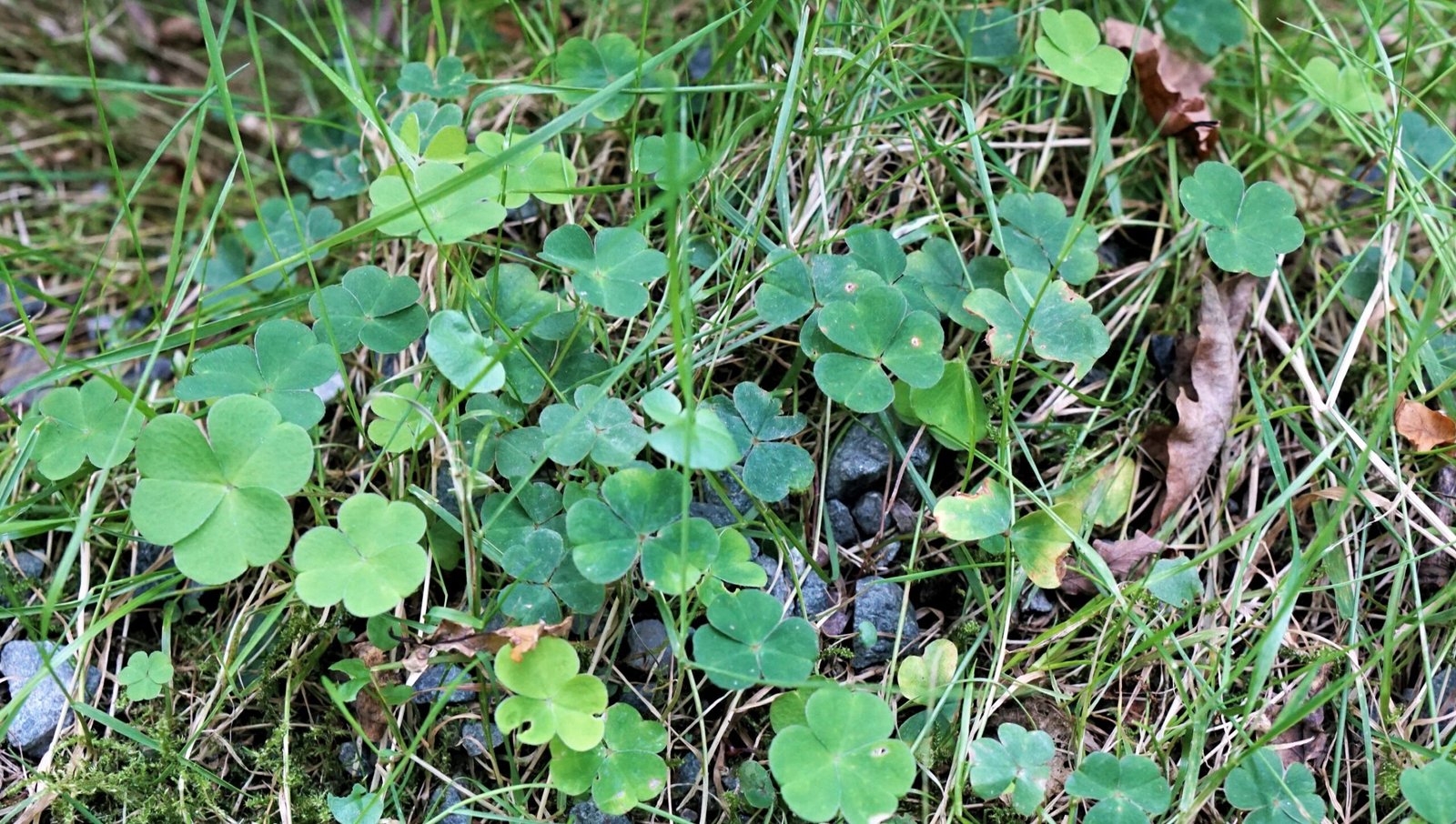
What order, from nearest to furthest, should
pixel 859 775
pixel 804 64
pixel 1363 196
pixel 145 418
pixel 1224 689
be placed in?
pixel 859 775 → pixel 1224 689 → pixel 145 418 → pixel 804 64 → pixel 1363 196

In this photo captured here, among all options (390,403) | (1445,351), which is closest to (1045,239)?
(1445,351)

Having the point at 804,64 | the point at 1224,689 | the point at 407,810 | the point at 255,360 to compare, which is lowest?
the point at 407,810

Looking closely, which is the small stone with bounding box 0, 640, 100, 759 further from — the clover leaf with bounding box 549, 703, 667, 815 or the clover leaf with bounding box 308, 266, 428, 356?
the clover leaf with bounding box 549, 703, 667, 815

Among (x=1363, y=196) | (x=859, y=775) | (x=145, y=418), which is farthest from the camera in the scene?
(x=1363, y=196)

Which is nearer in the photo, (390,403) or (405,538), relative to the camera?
(405,538)

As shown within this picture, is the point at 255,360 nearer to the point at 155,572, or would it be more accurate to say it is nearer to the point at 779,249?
the point at 155,572

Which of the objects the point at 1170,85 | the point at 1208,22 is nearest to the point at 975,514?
the point at 1170,85
